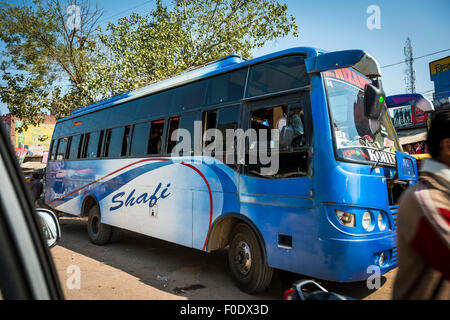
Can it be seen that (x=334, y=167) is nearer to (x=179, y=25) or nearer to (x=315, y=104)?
(x=315, y=104)

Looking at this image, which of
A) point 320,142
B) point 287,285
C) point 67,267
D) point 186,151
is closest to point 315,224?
point 320,142

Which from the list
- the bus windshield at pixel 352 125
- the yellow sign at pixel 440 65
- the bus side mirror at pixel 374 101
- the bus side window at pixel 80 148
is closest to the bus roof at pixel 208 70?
the bus windshield at pixel 352 125

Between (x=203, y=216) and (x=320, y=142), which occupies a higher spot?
(x=320, y=142)

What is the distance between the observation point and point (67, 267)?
6.15m

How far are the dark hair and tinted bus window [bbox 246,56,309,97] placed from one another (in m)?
2.50

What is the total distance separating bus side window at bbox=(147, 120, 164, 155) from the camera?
21.0ft

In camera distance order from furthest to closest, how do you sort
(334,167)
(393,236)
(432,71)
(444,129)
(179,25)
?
(432,71) < (179,25) < (393,236) < (334,167) < (444,129)

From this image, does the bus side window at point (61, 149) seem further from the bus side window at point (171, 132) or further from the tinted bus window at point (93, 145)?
the bus side window at point (171, 132)

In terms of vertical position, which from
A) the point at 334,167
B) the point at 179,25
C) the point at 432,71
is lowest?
the point at 334,167

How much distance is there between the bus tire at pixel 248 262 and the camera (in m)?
4.41

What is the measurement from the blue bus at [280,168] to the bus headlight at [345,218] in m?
0.01

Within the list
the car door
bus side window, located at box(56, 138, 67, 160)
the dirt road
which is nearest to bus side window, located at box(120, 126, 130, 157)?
the dirt road

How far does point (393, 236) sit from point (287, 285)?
1.97 m

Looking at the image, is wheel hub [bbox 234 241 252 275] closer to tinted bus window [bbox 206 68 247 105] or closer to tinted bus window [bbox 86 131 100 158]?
tinted bus window [bbox 206 68 247 105]
